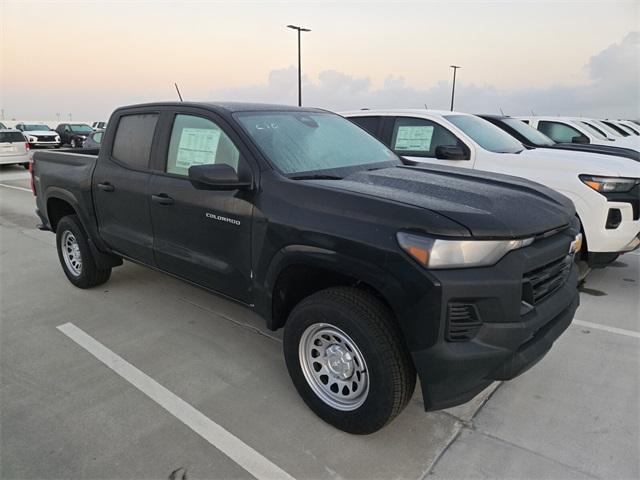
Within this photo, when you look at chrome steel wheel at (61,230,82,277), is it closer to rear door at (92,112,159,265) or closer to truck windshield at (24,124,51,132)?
rear door at (92,112,159,265)

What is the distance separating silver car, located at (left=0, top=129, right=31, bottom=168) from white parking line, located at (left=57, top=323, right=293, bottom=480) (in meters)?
15.8

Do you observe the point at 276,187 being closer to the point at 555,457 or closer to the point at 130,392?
the point at 130,392

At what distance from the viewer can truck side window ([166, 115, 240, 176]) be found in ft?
10.1

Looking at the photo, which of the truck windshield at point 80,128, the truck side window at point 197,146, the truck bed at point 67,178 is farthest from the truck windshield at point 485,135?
the truck windshield at point 80,128

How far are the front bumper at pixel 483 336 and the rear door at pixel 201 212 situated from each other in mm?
1325

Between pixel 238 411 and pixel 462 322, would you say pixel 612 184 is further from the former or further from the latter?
pixel 238 411

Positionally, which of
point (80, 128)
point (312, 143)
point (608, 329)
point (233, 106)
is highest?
point (233, 106)

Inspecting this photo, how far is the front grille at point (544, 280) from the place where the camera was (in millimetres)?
2309

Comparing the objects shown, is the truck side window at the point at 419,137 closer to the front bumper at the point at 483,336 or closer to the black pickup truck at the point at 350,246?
the black pickup truck at the point at 350,246

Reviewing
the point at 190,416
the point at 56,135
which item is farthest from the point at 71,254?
the point at 56,135

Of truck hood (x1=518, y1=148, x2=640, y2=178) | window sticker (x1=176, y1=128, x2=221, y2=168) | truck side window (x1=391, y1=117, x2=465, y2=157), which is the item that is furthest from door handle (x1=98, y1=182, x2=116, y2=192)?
truck hood (x1=518, y1=148, x2=640, y2=178)

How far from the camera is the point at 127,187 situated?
3.80 metres

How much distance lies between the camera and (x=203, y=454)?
2453mm

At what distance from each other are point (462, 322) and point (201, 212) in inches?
74.3
